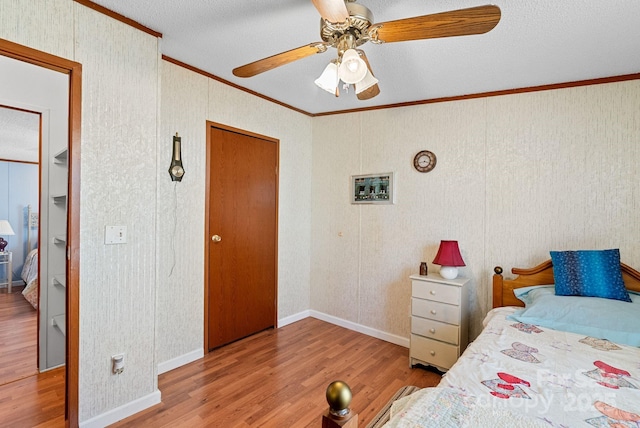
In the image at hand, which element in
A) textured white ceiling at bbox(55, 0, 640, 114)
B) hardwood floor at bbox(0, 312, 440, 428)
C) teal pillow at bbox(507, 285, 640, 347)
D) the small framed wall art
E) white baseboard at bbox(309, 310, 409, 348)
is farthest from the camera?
the small framed wall art

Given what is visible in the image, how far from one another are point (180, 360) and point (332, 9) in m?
2.74

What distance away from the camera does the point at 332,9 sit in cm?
122

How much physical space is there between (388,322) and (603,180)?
7.28 feet

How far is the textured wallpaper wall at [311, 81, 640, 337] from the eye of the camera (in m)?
2.40

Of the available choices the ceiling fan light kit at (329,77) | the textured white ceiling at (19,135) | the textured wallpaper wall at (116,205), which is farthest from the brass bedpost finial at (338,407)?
the textured white ceiling at (19,135)

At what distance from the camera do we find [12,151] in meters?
4.20

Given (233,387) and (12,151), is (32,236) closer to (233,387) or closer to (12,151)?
(12,151)

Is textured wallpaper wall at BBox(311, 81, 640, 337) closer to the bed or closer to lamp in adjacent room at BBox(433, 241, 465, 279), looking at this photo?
lamp in adjacent room at BBox(433, 241, 465, 279)

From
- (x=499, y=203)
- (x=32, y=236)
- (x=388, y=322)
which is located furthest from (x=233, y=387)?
(x=32, y=236)

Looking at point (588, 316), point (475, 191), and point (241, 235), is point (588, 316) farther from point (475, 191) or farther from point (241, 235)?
point (241, 235)

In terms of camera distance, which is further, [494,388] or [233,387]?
[233,387]

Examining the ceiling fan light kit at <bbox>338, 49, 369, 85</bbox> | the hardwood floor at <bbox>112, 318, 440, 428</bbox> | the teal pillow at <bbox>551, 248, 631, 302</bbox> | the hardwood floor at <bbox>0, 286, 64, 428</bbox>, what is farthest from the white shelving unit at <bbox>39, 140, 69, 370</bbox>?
the teal pillow at <bbox>551, 248, 631, 302</bbox>

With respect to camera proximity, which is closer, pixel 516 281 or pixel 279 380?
pixel 279 380

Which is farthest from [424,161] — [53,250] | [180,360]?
[53,250]
